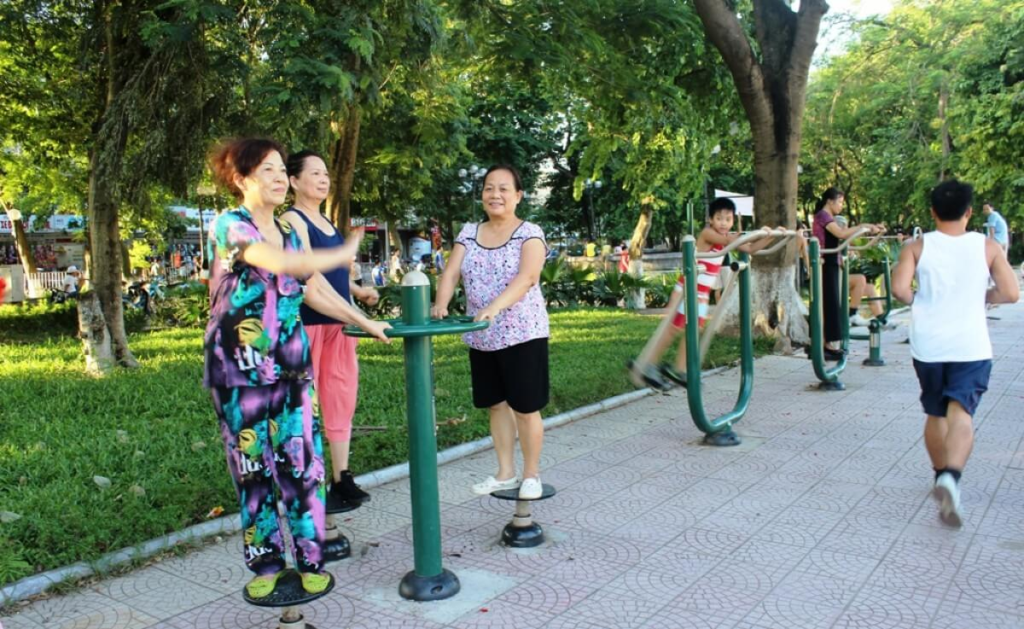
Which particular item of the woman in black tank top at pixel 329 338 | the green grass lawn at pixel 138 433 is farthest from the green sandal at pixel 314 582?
the green grass lawn at pixel 138 433

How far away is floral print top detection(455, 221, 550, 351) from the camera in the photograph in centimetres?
353

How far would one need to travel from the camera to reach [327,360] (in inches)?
148

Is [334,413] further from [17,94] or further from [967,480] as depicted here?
[17,94]

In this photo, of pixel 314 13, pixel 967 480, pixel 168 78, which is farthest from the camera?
pixel 168 78

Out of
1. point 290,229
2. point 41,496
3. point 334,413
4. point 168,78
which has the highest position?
point 168,78

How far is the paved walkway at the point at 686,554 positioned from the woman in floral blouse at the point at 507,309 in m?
0.49

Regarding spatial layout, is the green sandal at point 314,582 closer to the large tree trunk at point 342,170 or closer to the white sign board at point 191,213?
the large tree trunk at point 342,170

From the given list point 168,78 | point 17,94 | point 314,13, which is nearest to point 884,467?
point 314,13

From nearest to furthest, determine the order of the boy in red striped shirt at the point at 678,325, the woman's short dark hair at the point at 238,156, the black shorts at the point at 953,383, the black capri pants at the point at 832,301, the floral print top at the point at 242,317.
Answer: the floral print top at the point at 242,317
the woman's short dark hair at the point at 238,156
the black shorts at the point at 953,383
the boy in red striped shirt at the point at 678,325
the black capri pants at the point at 832,301

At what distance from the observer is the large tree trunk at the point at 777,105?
921 centimetres

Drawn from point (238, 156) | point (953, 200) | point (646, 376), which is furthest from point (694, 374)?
point (238, 156)

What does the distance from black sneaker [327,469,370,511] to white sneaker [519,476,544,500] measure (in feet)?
2.65

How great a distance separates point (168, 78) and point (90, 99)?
13.4 feet

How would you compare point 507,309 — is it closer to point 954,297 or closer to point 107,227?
point 954,297
